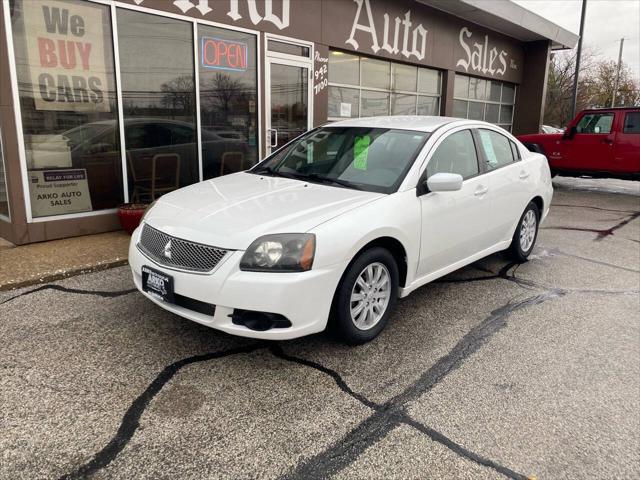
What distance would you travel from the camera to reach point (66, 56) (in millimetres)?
5898

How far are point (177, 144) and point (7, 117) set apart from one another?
220cm

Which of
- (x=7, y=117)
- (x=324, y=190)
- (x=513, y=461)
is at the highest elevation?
(x=7, y=117)

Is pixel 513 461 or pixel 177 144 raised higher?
pixel 177 144

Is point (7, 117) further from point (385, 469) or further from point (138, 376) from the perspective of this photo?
point (385, 469)

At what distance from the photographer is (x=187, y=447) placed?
2488mm

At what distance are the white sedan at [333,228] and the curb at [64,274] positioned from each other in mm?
1532

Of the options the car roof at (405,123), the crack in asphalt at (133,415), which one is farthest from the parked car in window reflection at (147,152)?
the crack in asphalt at (133,415)

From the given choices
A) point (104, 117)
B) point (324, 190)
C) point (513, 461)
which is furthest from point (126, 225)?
point (513, 461)

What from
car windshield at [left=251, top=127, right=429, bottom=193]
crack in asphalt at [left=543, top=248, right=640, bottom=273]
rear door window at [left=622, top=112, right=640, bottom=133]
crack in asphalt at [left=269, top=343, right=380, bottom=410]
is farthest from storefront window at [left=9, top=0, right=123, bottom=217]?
rear door window at [left=622, top=112, right=640, bottom=133]

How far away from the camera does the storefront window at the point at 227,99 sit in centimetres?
741

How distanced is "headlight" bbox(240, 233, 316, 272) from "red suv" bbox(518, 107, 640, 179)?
377 inches

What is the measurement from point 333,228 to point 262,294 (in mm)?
616

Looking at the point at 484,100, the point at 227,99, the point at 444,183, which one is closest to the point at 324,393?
the point at 444,183

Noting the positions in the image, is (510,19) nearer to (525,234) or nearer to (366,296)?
(525,234)
